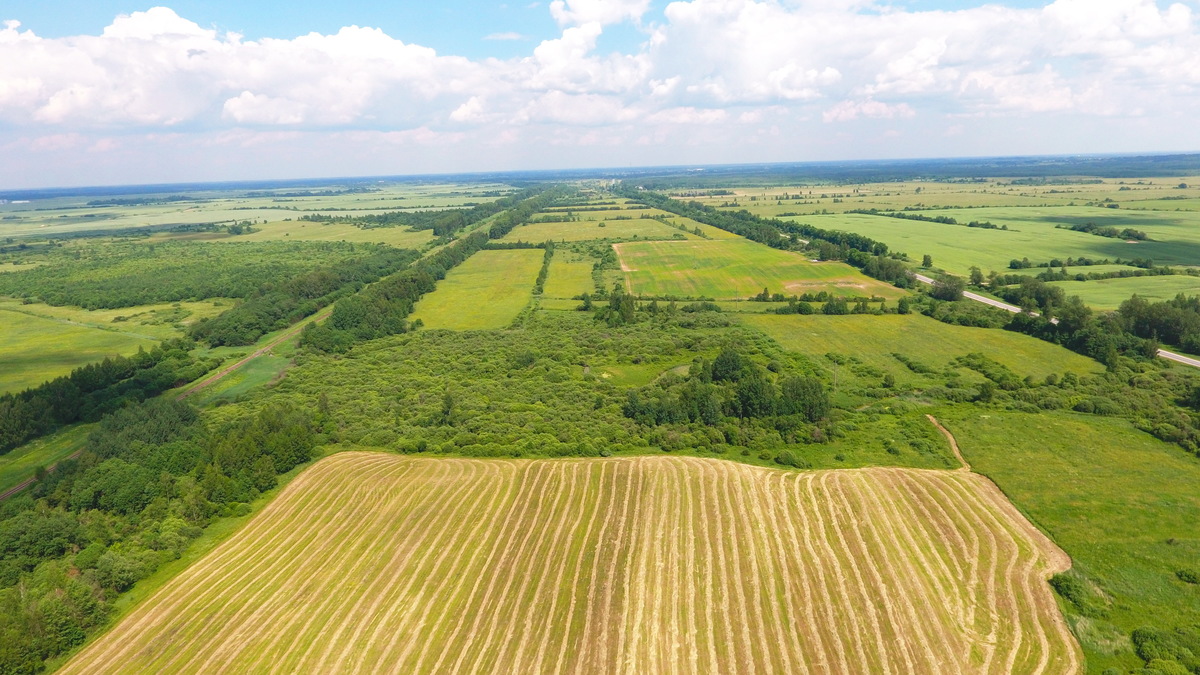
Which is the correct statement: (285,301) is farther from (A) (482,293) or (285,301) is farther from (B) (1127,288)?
(B) (1127,288)

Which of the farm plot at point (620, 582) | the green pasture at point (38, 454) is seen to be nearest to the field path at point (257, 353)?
the green pasture at point (38, 454)

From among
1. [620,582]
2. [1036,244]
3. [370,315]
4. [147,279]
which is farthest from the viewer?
[147,279]

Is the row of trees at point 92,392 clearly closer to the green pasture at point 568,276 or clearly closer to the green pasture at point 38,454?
the green pasture at point 38,454

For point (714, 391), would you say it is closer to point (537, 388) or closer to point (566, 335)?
point (537, 388)

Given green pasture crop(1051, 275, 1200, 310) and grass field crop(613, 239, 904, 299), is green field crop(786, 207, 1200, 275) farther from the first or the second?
grass field crop(613, 239, 904, 299)

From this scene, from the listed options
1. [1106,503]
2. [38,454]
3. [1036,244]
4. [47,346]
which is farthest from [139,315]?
[1036,244]

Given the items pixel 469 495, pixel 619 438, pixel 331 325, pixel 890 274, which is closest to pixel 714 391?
pixel 619 438
